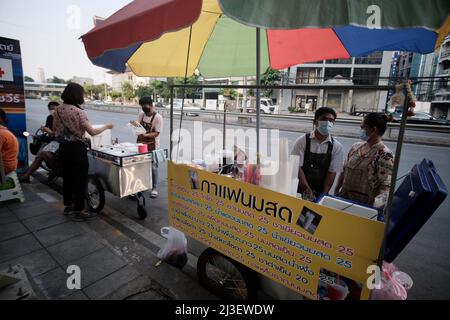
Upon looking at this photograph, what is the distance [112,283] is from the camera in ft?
7.91

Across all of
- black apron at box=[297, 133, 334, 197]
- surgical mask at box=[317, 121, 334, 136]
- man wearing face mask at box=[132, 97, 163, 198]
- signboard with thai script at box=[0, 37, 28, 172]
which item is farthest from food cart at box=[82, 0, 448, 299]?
signboard with thai script at box=[0, 37, 28, 172]

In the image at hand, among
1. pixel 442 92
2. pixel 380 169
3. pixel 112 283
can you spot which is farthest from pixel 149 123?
pixel 442 92

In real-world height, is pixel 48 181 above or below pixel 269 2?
below

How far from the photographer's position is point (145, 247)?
3051mm

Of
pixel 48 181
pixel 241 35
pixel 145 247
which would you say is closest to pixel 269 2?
pixel 241 35

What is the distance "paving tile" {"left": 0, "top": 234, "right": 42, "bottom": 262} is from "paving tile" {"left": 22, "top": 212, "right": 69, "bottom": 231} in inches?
9.2

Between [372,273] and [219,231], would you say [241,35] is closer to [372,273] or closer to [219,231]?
[219,231]

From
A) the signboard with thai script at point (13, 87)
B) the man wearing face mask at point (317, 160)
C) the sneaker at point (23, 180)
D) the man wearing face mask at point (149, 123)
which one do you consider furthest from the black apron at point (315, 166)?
the signboard with thai script at point (13, 87)

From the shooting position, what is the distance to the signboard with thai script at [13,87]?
16.0 feet

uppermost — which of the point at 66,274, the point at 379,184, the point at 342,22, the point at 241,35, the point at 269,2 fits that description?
the point at 241,35

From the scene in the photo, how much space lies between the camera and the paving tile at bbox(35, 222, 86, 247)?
3074 mm

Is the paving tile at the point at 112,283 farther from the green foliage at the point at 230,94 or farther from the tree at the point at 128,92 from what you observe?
the tree at the point at 128,92

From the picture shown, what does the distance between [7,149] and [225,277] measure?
3.84 meters

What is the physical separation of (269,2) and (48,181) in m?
5.66
